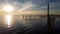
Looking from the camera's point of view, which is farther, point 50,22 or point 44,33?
point 44,33

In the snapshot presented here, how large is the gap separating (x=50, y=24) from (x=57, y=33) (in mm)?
7494

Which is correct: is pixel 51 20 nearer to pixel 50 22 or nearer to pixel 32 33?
pixel 50 22

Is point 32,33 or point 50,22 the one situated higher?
point 50,22

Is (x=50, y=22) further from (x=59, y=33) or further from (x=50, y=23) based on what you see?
(x=59, y=33)

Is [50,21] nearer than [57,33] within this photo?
Yes

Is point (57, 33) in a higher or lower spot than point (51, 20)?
lower

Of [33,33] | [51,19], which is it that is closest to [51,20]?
[51,19]

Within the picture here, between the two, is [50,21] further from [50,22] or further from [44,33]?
[44,33]

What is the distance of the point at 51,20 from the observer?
1536 centimetres

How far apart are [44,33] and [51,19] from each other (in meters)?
6.88

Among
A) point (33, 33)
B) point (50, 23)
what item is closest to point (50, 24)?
point (50, 23)

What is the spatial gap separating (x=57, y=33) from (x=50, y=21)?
761 cm

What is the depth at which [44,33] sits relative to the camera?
2195 cm

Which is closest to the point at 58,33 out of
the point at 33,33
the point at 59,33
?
the point at 59,33
